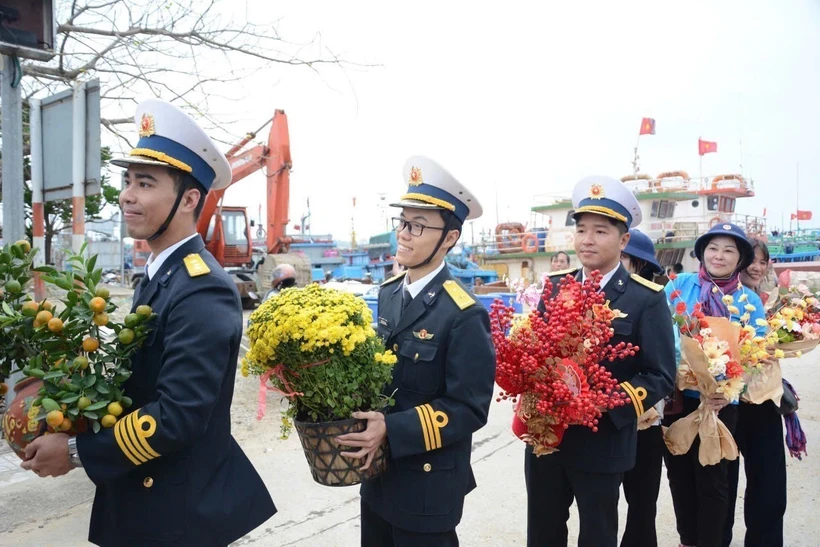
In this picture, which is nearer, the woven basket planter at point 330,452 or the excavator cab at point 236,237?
the woven basket planter at point 330,452

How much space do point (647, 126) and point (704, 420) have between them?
26.0 meters

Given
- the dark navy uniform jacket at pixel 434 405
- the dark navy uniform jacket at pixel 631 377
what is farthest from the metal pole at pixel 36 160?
the dark navy uniform jacket at pixel 631 377

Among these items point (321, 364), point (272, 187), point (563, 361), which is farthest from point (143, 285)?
point (272, 187)

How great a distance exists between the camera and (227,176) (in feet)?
7.04

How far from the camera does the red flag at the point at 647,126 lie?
26344 mm

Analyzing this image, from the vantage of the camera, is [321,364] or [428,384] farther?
[428,384]

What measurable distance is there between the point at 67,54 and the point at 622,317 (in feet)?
15.8

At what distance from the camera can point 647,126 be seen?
26.5 meters

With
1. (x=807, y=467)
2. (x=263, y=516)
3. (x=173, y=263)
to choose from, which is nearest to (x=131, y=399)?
(x=173, y=263)

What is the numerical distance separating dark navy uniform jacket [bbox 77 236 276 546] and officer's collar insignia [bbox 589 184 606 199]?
172 cm

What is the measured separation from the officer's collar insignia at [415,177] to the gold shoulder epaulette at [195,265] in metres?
0.89

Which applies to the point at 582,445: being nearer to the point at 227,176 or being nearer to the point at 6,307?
the point at 227,176

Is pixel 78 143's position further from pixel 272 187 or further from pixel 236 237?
pixel 236 237

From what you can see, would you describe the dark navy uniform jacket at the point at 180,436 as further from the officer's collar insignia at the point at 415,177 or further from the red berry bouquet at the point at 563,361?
the red berry bouquet at the point at 563,361
